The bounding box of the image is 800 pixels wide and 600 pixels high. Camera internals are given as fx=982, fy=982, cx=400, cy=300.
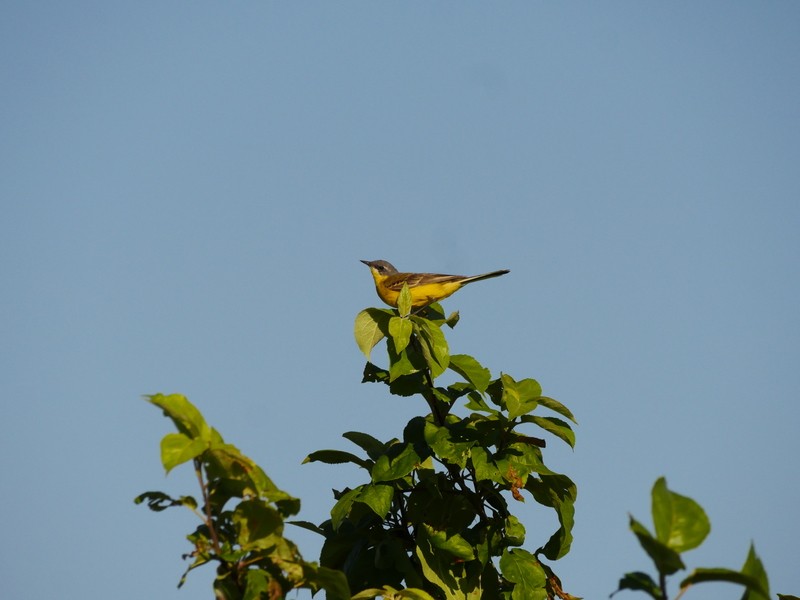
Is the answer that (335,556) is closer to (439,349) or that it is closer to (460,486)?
(460,486)

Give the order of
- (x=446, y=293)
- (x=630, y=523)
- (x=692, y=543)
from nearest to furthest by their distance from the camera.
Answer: (x=630, y=523)
(x=692, y=543)
(x=446, y=293)

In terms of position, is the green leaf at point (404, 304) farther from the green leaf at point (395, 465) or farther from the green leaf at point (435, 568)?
the green leaf at point (435, 568)

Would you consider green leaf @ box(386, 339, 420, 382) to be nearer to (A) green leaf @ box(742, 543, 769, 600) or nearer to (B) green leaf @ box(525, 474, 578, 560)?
(B) green leaf @ box(525, 474, 578, 560)

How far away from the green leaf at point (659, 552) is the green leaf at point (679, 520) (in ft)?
0.10

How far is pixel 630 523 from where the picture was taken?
5.99ft

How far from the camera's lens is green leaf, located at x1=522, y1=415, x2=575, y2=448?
14.5 feet

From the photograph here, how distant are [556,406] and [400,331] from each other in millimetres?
783

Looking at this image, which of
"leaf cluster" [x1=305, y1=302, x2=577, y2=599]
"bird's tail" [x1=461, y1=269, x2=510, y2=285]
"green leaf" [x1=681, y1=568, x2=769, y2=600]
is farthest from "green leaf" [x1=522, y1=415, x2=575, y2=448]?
"bird's tail" [x1=461, y1=269, x2=510, y2=285]

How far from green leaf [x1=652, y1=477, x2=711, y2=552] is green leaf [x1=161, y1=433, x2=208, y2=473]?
127 centimetres

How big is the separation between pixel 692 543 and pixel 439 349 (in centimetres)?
257

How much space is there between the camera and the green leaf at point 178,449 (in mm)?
2595

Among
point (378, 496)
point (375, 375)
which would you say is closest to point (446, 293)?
point (375, 375)

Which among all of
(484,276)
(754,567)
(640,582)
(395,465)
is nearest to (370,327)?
(395,465)

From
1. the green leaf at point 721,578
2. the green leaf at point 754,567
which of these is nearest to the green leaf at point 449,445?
the green leaf at point 754,567
